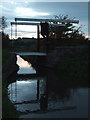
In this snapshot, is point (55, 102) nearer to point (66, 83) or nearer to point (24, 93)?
point (24, 93)

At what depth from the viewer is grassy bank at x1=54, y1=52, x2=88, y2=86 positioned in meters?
9.91

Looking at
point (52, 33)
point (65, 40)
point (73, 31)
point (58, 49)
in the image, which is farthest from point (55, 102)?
point (73, 31)

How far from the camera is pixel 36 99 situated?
279 inches

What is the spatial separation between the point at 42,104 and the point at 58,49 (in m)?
8.42

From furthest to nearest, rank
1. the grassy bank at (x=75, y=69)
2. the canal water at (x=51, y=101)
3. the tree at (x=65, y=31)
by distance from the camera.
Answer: the tree at (x=65, y=31), the grassy bank at (x=75, y=69), the canal water at (x=51, y=101)

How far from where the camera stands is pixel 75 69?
11242 mm

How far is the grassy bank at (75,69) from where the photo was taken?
9909 millimetres

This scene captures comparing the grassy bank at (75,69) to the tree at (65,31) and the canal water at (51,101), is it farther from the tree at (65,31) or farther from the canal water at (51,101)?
the tree at (65,31)

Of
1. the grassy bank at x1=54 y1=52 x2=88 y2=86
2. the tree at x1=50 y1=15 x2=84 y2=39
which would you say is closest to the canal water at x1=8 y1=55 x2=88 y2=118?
the grassy bank at x1=54 y1=52 x2=88 y2=86

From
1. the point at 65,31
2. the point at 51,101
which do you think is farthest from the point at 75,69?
the point at 65,31

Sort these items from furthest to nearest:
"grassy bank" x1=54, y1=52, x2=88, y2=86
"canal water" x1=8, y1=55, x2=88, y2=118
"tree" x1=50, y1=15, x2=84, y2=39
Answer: "tree" x1=50, y1=15, x2=84, y2=39, "grassy bank" x1=54, y1=52, x2=88, y2=86, "canal water" x1=8, y1=55, x2=88, y2=118

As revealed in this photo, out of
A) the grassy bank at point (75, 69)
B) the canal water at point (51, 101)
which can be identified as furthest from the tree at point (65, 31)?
the canal water at point (51, 101)

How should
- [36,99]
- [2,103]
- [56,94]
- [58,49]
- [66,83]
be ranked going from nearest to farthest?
[2,103], [36,99], [56,94], [66,83], [58,49]

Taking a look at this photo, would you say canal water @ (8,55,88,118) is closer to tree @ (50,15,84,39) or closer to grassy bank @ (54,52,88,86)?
grassy bank @ (54,52,88,86)
